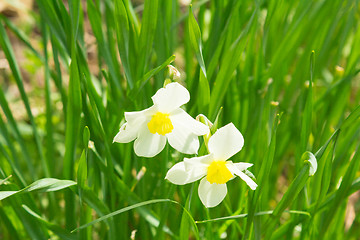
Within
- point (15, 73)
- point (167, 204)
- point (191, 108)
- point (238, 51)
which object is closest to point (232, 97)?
point (191, 108)

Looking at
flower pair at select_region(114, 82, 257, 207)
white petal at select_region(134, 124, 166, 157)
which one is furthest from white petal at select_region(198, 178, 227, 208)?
white petal at select_region(134, 124, 166, 157)

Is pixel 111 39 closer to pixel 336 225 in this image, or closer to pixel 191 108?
pixel 191 108

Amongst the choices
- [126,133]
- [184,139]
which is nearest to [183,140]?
[184,139]

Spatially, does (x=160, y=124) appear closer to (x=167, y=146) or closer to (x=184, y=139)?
(x=184, y=139)

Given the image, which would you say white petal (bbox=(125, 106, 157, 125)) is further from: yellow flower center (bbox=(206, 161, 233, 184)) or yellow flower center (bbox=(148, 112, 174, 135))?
yellow flower center (bbox=(206, 161, 233, 184))

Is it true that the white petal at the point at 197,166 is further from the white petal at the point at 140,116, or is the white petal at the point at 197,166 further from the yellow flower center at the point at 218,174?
the white petal at the point at 140,116

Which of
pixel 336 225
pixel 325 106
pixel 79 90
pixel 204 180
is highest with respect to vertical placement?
pixel 79 90
